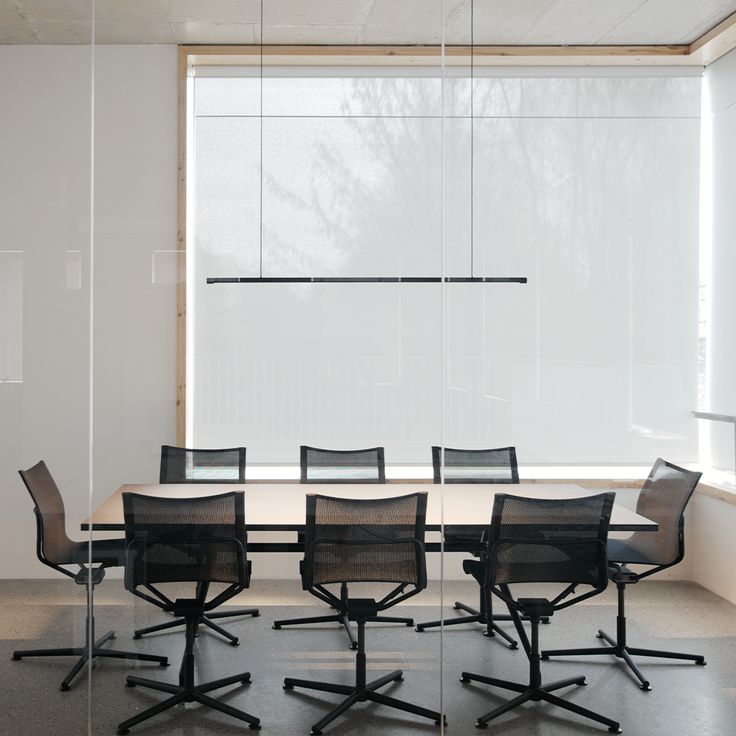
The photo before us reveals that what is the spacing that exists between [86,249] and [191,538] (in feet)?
4.24

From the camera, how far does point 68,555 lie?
3.38 metres

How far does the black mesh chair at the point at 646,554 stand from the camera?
3303 millimetres

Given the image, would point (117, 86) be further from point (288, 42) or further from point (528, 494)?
point (528, 494)

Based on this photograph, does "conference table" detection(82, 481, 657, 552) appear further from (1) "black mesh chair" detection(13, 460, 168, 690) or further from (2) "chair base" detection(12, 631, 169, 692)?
(2) "chair base" detection(12, 631, 169, 692)

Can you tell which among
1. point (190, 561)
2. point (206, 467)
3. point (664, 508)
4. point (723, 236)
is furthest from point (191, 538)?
point (723, 236)

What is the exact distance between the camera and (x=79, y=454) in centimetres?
341

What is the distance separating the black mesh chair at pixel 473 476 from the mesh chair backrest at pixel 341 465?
0.82 ft

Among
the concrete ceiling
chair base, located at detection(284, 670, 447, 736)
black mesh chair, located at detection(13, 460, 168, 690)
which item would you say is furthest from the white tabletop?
the concrete ceiling

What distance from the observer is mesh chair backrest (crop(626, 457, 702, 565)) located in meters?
3.32

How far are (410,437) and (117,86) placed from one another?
6.32ft

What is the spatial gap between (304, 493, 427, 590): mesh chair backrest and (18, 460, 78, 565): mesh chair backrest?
104 centimetres

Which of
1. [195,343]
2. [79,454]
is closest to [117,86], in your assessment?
[195,343]

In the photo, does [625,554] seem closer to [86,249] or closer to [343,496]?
[343,496]

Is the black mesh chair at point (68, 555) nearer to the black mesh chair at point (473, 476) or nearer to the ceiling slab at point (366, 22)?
the black mesh chair at point (473, 476)
